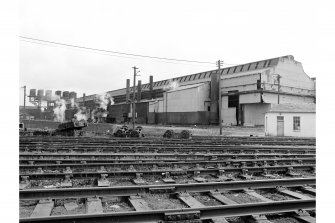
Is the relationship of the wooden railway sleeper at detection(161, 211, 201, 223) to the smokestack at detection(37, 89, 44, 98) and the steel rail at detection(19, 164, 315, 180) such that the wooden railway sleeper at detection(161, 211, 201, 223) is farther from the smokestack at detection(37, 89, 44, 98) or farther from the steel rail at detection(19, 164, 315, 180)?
the smokestack at detection(37, 89, 44, 98)

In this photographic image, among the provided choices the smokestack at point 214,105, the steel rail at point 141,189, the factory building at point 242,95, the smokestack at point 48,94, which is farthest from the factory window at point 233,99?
the smokestack at point 48,94

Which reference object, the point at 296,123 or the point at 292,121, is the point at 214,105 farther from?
the point at 296,123

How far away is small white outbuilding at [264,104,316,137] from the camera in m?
26.4

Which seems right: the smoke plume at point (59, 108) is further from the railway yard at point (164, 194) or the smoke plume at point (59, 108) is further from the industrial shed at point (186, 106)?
the railway yard at point (164, 194)

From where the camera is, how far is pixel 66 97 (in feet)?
241

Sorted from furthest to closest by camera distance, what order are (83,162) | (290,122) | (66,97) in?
(66,97) < (290,122) < (83,162)

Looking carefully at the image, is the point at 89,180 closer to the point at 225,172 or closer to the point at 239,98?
the point at 225,172

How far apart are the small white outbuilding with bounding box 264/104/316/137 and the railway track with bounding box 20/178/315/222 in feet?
72.1

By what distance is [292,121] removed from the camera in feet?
89.7

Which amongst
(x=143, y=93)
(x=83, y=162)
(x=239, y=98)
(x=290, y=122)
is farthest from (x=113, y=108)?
(x=83, y=162)

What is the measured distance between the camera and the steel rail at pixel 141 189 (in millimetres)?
5109

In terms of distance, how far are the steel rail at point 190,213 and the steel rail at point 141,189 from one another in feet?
4.32

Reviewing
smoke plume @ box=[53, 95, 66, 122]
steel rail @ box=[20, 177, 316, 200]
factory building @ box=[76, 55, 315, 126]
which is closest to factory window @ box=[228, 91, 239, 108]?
factory building @ box=[76, 55, 315, 126]
